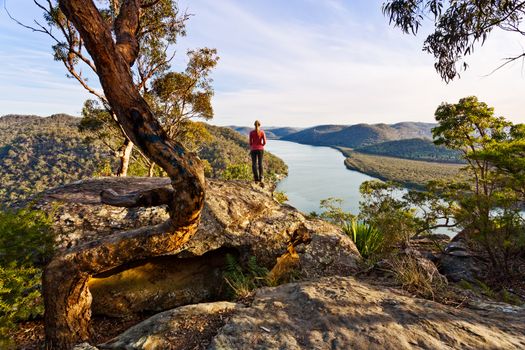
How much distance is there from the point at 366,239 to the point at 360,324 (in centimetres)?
448

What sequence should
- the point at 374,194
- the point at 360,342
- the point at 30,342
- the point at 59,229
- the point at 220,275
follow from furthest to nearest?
1. the point at 374,194
2. the point at 220,275
3. the point at 59,229
4. the point at 30,342
5. the point at 360,342

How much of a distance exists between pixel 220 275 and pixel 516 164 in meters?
7.78

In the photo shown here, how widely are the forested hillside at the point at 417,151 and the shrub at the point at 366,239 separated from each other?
383 feet

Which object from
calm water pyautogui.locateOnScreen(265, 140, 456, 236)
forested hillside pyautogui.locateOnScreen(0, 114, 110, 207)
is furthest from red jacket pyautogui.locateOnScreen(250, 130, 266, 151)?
calm water pyautogui.locateOnScreen(265, 140, 456, 236)

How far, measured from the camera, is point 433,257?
813 centimetres

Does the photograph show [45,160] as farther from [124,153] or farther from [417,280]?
[417,280]

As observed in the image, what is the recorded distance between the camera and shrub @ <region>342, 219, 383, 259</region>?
6.50 meters

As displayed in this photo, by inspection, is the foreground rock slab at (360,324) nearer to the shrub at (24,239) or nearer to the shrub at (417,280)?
the shrub at (417,280)

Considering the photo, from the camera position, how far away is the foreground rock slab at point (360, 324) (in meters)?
2.25

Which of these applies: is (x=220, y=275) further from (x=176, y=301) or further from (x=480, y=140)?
(x=480, y=140)

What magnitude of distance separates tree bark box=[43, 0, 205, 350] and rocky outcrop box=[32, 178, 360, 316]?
116 centimetres

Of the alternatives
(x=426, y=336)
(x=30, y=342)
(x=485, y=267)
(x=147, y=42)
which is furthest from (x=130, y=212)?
(x=147, y=42)

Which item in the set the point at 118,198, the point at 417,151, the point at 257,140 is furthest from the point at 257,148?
the point at 417,151

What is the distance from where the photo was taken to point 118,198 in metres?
2.72
